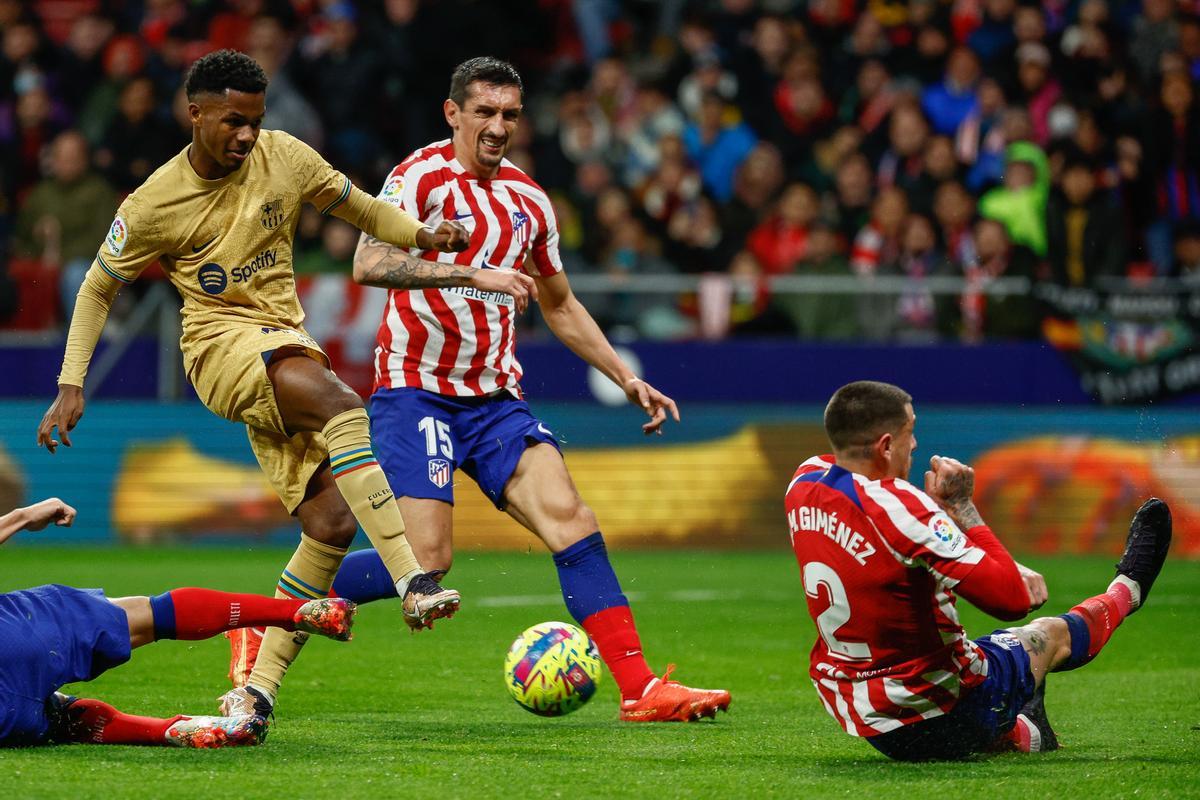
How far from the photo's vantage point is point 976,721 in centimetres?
555

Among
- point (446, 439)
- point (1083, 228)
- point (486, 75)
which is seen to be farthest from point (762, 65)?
point (446, 439)

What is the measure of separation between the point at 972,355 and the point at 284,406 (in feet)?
27.6

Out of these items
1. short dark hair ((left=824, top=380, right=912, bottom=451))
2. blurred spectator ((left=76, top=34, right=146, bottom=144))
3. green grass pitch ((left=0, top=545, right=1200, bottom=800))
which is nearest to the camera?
green grass pitch ((left=0, top=545, right=1200, bottom=800))

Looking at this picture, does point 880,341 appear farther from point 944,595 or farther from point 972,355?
point 944,595

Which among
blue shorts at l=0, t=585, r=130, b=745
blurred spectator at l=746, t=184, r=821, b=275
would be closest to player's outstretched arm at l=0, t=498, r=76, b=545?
blue shorts at l=0, t=585, r=130, b=745

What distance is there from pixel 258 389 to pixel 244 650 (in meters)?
1.22

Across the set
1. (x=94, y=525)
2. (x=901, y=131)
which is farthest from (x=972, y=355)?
(x=94, y=525)

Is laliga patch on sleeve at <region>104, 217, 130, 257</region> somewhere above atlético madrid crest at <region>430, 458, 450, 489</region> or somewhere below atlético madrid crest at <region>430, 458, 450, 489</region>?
above

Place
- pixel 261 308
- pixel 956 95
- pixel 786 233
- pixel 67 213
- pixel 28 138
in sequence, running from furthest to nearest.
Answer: pixel 28 138, pixel 956 95, pixel 67 213, pixel 786 233, pixel 261 308

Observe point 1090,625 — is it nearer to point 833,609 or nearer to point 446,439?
point 833,609

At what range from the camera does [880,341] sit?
1363 cm

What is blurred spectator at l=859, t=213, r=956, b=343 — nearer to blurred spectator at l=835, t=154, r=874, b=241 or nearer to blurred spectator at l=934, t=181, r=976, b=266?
blurred spectator at l=934, t=181, r=976, b=266

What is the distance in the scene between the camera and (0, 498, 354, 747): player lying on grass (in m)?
5.47

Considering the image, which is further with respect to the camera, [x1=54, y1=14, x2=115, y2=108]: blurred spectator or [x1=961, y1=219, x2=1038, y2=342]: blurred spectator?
[x1=54, y1=14, x2=115, y2=108]: blurred spectator
